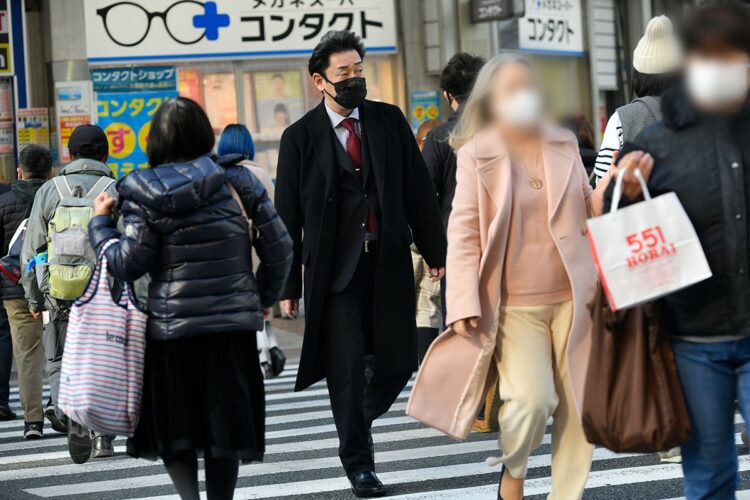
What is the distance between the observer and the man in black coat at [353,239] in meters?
6.91

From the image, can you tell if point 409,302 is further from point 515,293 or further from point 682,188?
point 682,188

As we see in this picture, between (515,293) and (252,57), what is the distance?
14.1 m

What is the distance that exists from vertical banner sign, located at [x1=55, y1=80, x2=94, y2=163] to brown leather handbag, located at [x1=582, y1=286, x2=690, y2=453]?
14428 mm

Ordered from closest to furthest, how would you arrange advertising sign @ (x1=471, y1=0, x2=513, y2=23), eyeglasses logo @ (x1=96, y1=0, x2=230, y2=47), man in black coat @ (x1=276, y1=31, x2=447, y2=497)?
man in black coat @ (x1=276, y1=31, x2=447, y2=497)
eyeglasses logo @ (x1=96, y1=0, x2=230, y2=47)
advertising sign @ (x1=471, y1=0, x2=513, y2=23)

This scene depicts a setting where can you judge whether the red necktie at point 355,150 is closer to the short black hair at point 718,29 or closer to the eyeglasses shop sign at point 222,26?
the short black hair at point 718,29

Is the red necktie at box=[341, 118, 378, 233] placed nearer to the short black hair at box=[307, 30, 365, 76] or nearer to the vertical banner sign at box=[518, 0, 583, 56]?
the short black hair at box=[307, 30, 365, 76]

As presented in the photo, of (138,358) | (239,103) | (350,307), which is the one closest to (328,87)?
(350,307)

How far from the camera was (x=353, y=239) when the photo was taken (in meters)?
6.96

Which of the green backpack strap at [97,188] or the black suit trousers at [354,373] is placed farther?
the green backpack strap at [97,188]

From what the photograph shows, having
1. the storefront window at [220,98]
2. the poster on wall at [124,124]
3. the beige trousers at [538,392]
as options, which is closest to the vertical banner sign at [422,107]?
the storefront window at [220,98]

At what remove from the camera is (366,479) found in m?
6.81

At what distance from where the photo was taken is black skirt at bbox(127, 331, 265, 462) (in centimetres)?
536

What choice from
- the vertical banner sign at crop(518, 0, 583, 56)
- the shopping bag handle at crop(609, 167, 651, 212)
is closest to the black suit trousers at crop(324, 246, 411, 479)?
the shopping bag handle at crop(609, 167, 651, 212)

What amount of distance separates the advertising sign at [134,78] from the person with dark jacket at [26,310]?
7.80 metres
